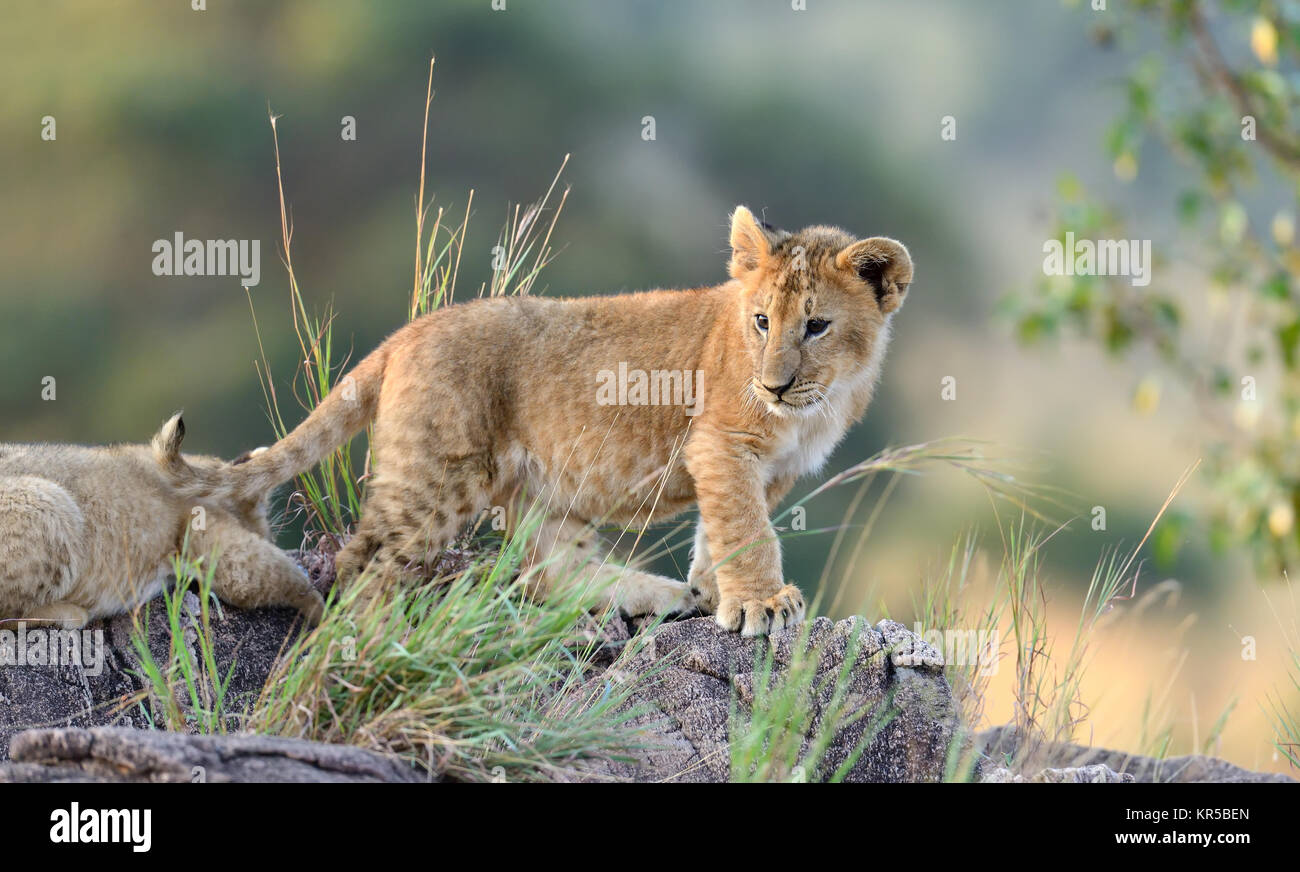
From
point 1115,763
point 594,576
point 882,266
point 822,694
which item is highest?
point 882,266

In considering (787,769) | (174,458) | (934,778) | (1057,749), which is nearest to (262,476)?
(174,458)

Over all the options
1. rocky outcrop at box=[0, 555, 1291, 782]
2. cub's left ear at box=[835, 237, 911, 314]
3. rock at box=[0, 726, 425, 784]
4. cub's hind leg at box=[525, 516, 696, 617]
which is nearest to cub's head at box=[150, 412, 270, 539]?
rocky outcrop at box=[0, 555, 1291, 782]

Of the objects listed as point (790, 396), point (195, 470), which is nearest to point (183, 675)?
point (195, 470)

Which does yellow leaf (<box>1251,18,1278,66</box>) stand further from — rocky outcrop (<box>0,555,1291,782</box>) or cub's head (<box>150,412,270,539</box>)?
cub's head (<box>150,412,270,539</box>)

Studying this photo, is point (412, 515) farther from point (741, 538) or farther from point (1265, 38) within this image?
point (1265, 38)

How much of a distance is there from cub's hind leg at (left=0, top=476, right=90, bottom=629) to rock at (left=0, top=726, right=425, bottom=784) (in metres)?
1.33

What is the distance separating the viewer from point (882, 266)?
5.67 metres

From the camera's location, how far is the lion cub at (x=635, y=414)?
5.50 meters

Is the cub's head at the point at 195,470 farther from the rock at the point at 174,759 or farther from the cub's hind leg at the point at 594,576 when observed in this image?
the rock at the point at 174,759

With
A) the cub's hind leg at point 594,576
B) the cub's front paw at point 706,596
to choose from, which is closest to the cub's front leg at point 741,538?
the cub's front paw at point 706,596

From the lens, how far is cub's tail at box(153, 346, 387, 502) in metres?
5.73

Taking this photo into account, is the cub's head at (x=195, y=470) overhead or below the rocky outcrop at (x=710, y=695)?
overhead

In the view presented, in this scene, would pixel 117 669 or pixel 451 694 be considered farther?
pixel 117 669

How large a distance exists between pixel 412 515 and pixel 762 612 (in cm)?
168
